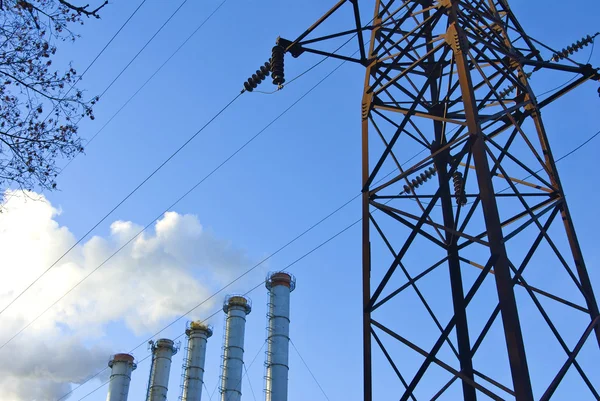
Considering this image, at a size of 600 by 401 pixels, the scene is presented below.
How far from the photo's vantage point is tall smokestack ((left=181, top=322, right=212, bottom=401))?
40812 mm

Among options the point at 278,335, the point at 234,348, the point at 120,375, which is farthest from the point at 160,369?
the point at 278,335

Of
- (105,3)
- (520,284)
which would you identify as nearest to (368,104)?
(520,284)

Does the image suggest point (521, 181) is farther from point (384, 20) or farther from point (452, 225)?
point (384, 20)

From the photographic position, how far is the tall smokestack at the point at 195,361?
40812 millimetres

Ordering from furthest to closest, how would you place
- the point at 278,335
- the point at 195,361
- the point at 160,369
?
the point at 160,369 → the point at 195,361 → the point at 278,335

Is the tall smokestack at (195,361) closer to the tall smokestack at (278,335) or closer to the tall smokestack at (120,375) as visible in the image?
the tall smokestack at (120,375)

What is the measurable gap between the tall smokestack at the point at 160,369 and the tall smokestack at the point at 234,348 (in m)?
6.25

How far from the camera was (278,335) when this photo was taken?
38.0 m

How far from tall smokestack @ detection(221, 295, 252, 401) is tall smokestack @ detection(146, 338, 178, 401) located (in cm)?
625

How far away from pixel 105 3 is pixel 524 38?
760 cm

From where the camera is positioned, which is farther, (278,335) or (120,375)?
(120,375)

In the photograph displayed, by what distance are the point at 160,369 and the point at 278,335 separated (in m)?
10.7

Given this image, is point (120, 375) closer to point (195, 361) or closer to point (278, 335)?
point (195, 361)

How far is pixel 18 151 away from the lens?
8938 millimetres
